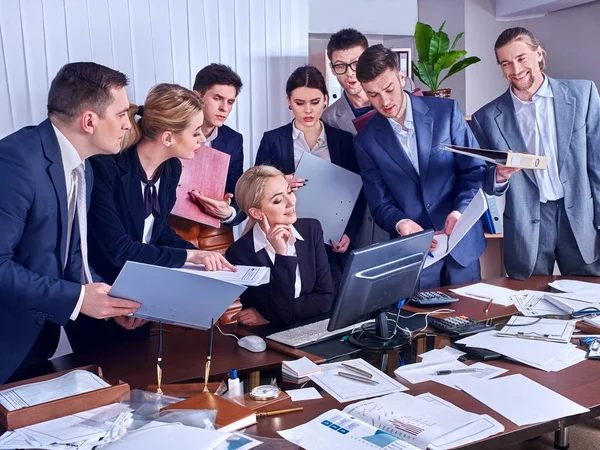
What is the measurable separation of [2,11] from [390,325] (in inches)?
102

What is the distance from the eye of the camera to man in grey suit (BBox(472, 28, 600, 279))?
292 centimetres

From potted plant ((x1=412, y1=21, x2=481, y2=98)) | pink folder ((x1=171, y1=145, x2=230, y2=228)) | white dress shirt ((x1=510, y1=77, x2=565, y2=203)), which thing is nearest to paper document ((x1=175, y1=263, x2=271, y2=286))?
pink folder ((x1=171, y1=145, x2=230, y2=228))

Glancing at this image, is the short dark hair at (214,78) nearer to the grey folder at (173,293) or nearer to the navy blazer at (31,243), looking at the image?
the navy blazer at (31,243)

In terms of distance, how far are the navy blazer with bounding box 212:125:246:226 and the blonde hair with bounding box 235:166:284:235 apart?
0.45 metres

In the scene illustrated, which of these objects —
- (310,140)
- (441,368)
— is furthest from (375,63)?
(441,368)

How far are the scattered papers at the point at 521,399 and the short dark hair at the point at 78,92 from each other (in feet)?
4.48

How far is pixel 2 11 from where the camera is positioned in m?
3.34

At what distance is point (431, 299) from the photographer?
8.26 ft

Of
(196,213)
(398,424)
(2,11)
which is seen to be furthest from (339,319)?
(2,11)

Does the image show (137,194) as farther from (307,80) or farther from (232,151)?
(307,80)

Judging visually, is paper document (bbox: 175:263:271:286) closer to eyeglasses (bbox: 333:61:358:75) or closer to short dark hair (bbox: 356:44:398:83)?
short dark hair (bbox: 356:44:398:83)

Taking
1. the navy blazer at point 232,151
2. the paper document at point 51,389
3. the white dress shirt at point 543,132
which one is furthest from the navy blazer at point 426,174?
the paper document at point 51,389

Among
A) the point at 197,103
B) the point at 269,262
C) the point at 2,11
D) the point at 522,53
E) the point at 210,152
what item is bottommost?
the point at 269,262

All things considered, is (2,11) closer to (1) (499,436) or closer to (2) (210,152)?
(2) (210,152)
